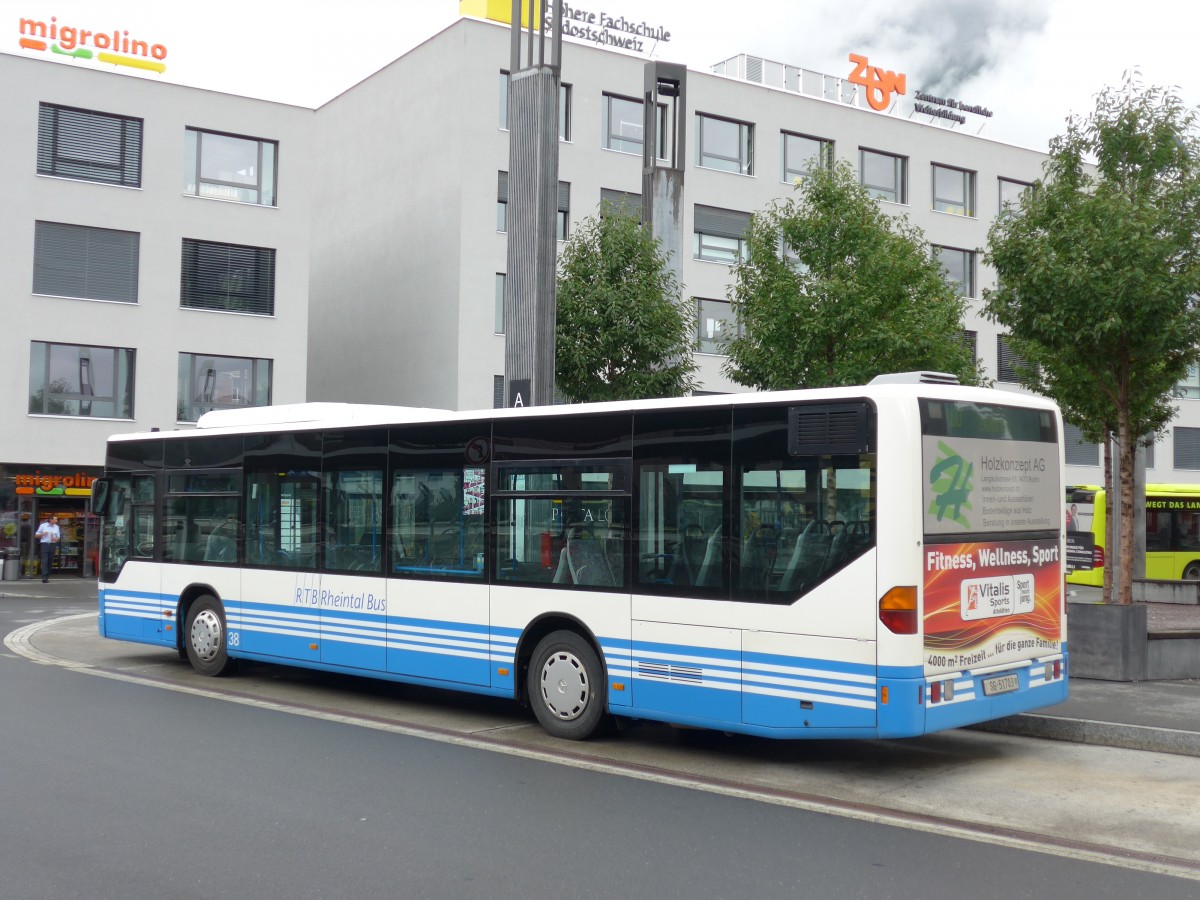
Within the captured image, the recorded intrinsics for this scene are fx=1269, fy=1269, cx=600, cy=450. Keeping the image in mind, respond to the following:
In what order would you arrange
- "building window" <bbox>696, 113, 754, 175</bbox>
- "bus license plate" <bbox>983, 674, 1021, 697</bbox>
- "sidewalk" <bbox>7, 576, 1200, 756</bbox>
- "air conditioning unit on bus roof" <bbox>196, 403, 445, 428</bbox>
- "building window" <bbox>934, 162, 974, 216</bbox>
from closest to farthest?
"bus license plate" <bbox>983, 674, 1021, 697</bbox>
"sidewalk" <bbox>7, 576, 1200, 756</bbox>
"air conditioning unit on bus roof" <bbox>196, 403, 445, 428</bbox>
"building window" <bbox>696, 113, 754, 175</bbox>
"building window" <bbox>934, 162, 974, 216</bbox>

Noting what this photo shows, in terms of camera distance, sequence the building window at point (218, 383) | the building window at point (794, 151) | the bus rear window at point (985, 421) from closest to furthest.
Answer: the bus rear window at point (985, 421) → the building window at point (218, 383) → the building window at point (794, 151)

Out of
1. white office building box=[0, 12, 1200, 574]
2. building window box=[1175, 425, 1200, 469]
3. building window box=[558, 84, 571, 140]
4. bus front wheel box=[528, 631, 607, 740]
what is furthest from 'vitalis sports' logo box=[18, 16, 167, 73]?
building window box=[1175, 425, 1200, 469]

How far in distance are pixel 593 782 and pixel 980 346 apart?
40.8 m

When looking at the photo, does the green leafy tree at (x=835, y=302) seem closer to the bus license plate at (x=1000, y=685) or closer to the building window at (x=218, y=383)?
the bus license plate at (x=1000, y=685)

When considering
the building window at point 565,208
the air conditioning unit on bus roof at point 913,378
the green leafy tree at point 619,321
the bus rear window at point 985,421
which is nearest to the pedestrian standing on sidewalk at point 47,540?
the building window at point 565,208

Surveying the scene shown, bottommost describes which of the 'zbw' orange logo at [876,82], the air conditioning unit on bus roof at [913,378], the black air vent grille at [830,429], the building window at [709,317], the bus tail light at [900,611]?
the bus tail light at [900,611]

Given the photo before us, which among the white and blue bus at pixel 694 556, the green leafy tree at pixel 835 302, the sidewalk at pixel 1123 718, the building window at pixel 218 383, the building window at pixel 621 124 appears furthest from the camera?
the building window at pixel 621 124

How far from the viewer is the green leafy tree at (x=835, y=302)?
1770 centimetres

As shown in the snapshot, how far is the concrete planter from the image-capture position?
1233cm

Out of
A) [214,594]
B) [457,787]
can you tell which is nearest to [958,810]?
[457,787]

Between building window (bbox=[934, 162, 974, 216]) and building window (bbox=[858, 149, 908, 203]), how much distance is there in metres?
1.62

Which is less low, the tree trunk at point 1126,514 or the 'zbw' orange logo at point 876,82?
the 'zbw' orange logo at point 876,82

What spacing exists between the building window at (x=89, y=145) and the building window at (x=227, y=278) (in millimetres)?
2457

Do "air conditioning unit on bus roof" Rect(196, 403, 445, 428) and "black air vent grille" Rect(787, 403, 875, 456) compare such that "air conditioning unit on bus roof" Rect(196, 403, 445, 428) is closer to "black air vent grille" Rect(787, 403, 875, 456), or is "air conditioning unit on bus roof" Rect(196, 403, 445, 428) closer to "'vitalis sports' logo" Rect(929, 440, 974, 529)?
"black air vent grille" Rect(787, 403, 875, 456)
